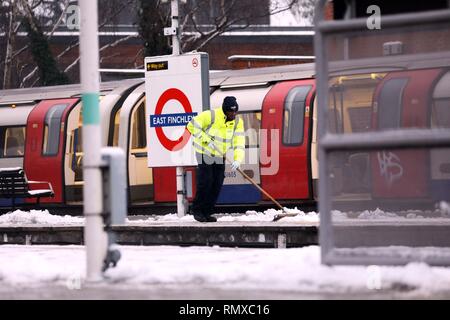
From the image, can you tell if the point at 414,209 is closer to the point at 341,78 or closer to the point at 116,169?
the point at 341,78

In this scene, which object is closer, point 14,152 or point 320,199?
point 320,199

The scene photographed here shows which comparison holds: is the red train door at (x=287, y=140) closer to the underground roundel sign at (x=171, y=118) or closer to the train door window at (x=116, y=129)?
the underground roundel sign at (x=171, y=118)

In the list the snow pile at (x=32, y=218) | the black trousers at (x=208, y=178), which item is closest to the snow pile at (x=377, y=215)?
the black trousers at (x=208, y=178)

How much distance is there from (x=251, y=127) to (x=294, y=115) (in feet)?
3.35

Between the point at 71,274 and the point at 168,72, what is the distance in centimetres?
906

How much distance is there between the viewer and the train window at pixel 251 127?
20.7 metres

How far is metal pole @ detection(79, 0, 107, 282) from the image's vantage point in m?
8.14

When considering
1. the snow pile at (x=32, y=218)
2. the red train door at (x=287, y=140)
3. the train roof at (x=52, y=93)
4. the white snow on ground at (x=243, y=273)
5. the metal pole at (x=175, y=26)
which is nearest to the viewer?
the white snow on ground at (x=243, y=273)

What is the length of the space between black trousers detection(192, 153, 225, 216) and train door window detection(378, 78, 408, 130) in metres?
5.02

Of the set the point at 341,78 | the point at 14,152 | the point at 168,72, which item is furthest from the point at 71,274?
the point at 14,152

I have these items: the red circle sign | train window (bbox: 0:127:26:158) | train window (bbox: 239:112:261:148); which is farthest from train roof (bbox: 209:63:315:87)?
train window (bbox: 0:127:26:158)

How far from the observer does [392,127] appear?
26.3ft
